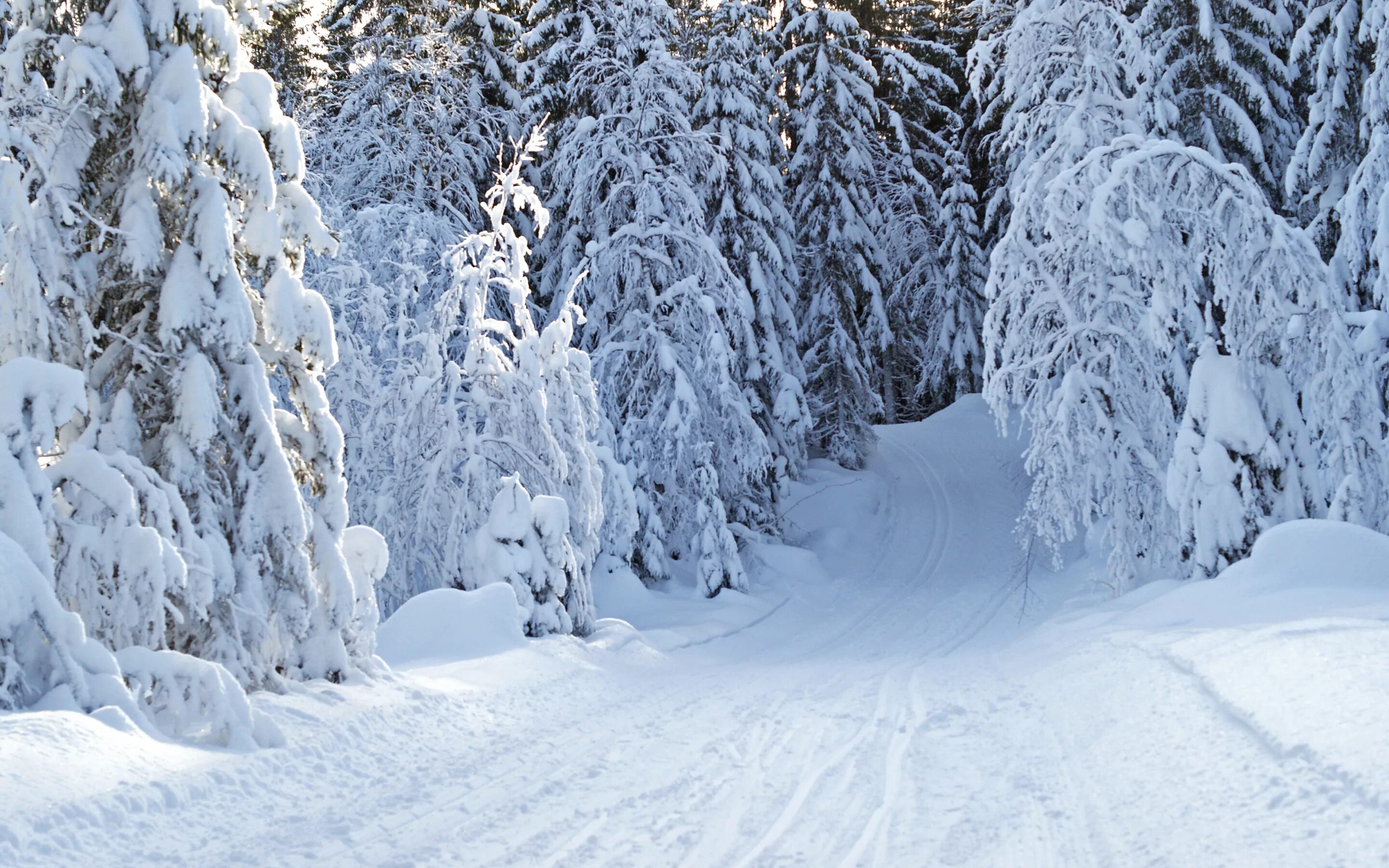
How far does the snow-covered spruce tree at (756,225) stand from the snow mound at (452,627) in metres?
9.76

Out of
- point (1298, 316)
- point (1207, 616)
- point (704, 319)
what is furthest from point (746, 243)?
point (1207, 616)

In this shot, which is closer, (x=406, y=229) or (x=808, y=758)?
(x=808, y=758)

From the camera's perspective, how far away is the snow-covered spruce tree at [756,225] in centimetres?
2142

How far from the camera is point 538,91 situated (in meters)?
21.3

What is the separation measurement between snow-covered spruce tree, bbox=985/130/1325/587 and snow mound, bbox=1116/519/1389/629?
1717mm

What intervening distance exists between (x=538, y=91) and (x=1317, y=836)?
20028mm

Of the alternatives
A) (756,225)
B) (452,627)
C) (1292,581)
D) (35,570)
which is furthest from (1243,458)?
(35,570)

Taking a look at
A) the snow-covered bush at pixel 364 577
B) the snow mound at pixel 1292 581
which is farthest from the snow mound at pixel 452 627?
the snow mound at pixel 1292 581

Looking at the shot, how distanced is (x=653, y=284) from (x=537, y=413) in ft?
22.8

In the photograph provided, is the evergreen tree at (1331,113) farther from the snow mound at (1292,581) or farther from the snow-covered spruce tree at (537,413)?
Result: the snow-covered spruce tree at (537,413)

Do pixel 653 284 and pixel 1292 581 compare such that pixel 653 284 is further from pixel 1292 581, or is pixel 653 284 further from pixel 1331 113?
pixel 1292 581

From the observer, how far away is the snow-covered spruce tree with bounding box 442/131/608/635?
43.1 ft

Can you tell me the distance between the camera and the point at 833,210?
2539cm

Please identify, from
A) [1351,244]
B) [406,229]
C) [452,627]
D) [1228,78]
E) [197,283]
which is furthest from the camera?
[406,229]
